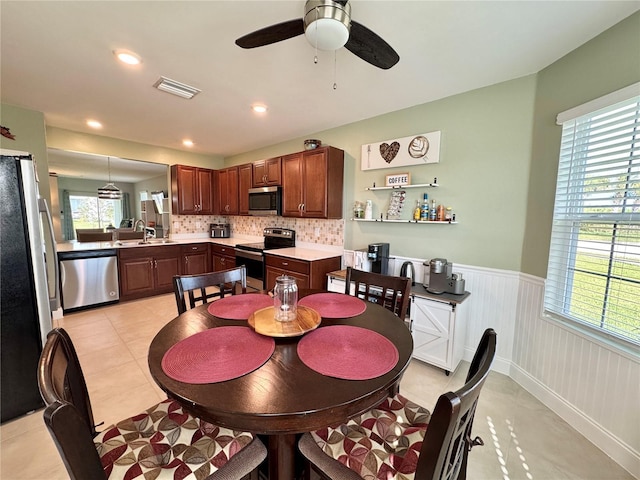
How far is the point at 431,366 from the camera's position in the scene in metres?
2.41

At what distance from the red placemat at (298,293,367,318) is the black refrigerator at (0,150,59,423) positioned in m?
1.84

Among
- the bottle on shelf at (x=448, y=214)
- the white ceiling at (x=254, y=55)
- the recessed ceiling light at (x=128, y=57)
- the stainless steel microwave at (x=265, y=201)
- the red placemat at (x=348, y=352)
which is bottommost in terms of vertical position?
the red placemat at (x=348, y=352)

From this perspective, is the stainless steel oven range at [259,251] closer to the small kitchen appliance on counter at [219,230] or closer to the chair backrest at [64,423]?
the small kitchen appliance on counter at [219,230]

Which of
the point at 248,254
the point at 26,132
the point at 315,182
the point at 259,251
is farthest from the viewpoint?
the point at 248,254

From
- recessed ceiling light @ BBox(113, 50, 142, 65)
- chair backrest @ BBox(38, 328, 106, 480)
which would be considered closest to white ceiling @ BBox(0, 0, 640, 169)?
recessed ceiling light @ BBox(113, 50, 142, 65)

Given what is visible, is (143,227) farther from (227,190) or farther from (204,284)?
(204,284)

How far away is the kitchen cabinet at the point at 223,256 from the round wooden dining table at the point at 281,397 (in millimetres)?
3371

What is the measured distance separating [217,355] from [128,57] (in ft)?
7.54

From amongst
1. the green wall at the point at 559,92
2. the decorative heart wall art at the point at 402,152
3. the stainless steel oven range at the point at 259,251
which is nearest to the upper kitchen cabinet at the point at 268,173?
the stainless steel oven range at the point at 259,251

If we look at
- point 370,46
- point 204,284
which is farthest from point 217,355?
point 370,46

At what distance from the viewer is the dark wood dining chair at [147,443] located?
693mm

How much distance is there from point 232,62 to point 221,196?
3.27m

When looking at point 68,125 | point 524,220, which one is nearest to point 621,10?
point 524,220

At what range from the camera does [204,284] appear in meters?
1.82
